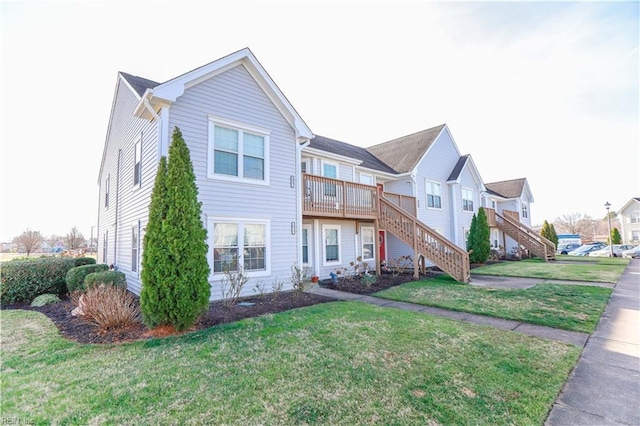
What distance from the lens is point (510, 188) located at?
3095 cm

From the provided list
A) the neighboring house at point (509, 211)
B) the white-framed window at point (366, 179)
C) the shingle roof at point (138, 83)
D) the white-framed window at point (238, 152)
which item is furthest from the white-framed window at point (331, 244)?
the neighboring house at point (509, 211)

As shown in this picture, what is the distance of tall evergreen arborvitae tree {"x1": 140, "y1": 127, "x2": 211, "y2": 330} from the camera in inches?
210

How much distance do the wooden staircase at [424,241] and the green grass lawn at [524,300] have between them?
2.76 feet

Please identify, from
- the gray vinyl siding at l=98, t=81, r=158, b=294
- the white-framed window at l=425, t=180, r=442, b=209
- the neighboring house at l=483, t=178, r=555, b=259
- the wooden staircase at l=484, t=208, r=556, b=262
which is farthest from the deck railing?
the neighboring house at l=483, t=178, r=555, b=259

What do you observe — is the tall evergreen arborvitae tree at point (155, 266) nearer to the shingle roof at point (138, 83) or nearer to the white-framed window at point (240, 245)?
the white-framed window at point (240, 245)

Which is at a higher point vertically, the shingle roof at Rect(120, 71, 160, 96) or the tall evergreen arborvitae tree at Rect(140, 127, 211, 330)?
the shingle roof at Rect(120, 71, 160, 96)

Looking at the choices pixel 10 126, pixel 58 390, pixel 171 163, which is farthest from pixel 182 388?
pixel 10 126

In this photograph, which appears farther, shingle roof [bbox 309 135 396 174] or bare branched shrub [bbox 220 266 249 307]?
shingle roof [bbox 309 135 396 174]

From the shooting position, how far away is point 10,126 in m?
7.64

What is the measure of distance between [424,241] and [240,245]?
26.8ft

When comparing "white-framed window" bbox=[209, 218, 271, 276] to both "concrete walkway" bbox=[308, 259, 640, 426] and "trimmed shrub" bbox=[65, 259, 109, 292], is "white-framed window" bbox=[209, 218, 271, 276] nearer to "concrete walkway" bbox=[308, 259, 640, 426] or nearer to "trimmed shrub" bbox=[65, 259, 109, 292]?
"concrete walkway" bbox=[308, 259, 640, 426]

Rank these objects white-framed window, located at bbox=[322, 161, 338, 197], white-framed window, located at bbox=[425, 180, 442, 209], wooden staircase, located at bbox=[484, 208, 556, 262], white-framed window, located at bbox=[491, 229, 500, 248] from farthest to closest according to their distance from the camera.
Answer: white-framed window, located at bbox=[491, 229, 500, 248] → wooden staircase, located at bbox=[484, 208, 556, 262] → white-framed window, located at bbox=[425, 180, 442, 209] → white-framed window, located at bbox=[322, 161, 338, 197]

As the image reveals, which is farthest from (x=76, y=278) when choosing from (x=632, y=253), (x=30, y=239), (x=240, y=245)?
(x=632, y=253)

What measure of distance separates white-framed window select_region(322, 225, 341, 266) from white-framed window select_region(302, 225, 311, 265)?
0.74 meters
